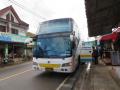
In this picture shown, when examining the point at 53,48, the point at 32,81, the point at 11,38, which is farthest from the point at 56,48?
the point at 11,38

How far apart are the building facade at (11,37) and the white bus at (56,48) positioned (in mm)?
11679

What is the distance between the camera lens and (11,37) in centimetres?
2483

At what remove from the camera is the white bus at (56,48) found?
37.6 ft

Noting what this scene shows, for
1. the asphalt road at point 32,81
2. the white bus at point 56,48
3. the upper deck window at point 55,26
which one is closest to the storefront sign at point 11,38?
the asphalt road at point 32,81

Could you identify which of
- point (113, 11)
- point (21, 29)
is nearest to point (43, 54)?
point (113, 11)

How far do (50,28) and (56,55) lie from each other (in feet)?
6.94

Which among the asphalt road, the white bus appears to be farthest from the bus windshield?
the asphalt road

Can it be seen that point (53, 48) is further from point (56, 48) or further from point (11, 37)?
point (11, 37)

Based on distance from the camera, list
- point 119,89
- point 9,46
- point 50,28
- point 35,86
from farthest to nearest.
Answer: point 9,46, point 50,28, point 35,86, point 119,89

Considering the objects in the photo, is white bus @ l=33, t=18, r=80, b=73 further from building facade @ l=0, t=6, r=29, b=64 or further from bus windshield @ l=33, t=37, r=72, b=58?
building facade @ l=0, t=6, r=29, b=64

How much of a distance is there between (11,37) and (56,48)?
14.6 metres

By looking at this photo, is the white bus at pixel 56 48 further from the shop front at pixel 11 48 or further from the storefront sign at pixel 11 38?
the shop front at pixel 11 48

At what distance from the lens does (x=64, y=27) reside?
12.3 m

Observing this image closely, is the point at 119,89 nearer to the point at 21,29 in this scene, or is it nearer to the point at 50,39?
the point at 50,39
